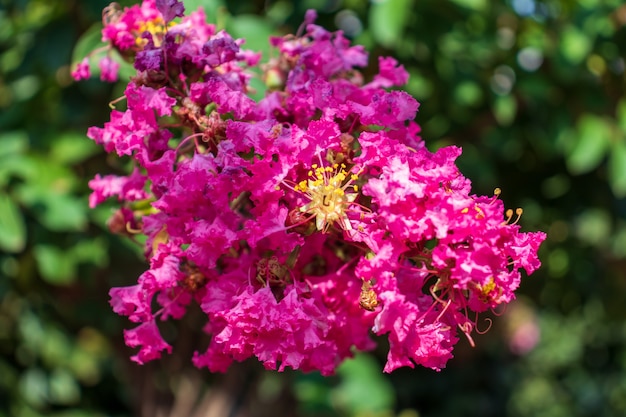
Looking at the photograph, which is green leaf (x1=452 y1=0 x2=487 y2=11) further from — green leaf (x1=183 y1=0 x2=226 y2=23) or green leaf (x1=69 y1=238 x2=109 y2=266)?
green leaf (x1=69 y1=238 x2=109 y2=266)

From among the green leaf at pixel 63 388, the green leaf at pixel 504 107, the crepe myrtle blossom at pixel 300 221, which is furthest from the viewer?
the green leaf at pixel 63 388

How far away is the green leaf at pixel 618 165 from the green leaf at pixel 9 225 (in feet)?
4.73

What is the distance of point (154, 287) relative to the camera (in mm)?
995

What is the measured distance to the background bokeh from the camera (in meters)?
1.86

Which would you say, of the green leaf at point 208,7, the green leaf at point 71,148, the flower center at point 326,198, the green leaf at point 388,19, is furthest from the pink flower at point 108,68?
the green leaf at point 71,148

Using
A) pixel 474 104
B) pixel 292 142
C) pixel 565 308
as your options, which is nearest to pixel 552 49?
pixel 474 104

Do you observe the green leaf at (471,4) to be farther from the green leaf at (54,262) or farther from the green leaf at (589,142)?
the green leaf at (54,262)

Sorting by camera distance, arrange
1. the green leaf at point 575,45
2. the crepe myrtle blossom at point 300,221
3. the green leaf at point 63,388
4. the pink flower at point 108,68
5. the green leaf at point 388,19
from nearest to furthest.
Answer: the crepe myrtle blossom at point 300,221 → the pink flower at point 108,68 → the green leaf at point 388,19 → the green leaf at point 575,45 → the green leaf at point 63,388

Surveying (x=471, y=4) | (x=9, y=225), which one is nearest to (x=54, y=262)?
(x=9, y=225)

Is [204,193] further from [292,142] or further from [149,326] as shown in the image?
[149,326]

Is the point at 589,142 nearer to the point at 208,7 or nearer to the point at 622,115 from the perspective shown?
the point at 622,115

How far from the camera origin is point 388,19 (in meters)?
1.67

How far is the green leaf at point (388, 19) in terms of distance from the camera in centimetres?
166

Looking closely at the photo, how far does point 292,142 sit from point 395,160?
0.13 m
